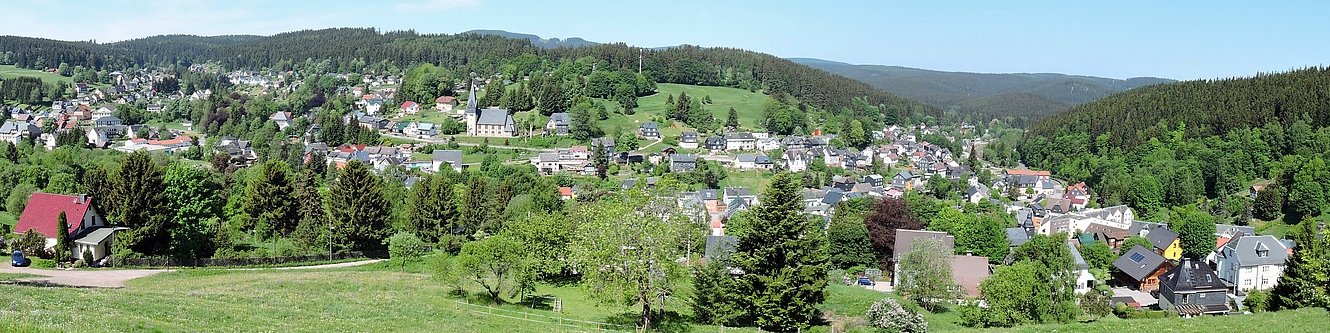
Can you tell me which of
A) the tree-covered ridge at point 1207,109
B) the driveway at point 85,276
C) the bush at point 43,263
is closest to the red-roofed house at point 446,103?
the tree-covered ridge at point 1207,109

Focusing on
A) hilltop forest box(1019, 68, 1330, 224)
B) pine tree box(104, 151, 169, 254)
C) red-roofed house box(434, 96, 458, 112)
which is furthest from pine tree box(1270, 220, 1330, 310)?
red-roofed house box(434, 96, 458, 112)

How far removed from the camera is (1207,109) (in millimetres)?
97875

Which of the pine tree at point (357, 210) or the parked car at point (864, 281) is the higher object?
the pine tree at point (357, 210)

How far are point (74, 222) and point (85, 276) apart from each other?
565 cm

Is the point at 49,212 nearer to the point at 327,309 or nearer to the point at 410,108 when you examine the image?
the point at 327,309

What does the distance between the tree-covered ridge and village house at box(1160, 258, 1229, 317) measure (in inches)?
2399

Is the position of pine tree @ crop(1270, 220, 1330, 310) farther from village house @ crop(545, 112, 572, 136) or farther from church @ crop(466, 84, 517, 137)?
church @ crop(466, 84, 517, 137)

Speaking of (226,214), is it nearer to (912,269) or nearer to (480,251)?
(480,251)

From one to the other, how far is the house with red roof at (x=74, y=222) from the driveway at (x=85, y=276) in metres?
2.25

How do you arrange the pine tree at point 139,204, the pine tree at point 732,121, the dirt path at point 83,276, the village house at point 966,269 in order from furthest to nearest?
the pine tree at point 732,121
the village house at point 966,269
the pine tree at point 139,204
the dirt path at point 83,276

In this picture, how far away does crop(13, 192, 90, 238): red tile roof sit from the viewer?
32375 millimetres

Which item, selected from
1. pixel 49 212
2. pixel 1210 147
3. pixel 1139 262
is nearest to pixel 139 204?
pixel 49 212

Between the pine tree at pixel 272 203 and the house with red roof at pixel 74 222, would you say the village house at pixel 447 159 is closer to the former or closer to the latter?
the pine tree at pixel 272 203

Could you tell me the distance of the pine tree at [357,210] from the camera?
128 feet
